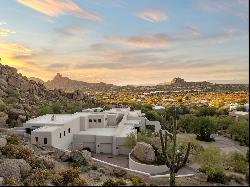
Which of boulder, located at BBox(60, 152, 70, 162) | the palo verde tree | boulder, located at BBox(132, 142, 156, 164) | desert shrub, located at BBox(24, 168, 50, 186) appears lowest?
boulder, located at BBox(132, 142, 156, 164)

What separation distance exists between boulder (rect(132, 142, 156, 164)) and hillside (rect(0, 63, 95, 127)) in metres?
21.1

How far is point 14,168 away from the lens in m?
23.2

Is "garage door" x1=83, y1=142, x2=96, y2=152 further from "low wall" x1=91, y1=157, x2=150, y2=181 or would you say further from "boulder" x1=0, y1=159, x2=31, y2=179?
"boulder" x1=0, y1=159, x2=31, y2=179

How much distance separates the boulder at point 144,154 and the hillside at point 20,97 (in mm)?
21091

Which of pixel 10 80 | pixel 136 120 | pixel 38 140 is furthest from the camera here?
pixel 10 80

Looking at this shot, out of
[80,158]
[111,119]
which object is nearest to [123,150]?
[111,119]

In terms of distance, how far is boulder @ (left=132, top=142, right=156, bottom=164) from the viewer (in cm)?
3444

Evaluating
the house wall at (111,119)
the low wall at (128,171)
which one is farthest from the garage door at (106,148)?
the low wall at (128,171)

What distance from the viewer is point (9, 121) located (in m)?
49.8

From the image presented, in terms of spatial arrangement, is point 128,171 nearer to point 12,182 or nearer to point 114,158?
point 12,182

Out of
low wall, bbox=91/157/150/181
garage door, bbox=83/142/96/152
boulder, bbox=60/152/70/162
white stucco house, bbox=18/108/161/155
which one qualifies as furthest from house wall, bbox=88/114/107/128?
low wall, bbox=91/157/150/181

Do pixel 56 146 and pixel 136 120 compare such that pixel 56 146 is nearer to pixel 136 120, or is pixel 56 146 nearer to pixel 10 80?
pixel 136 120

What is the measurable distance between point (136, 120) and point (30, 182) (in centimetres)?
3770

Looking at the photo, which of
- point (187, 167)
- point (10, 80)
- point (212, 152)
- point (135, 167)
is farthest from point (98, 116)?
point (10, 80)
